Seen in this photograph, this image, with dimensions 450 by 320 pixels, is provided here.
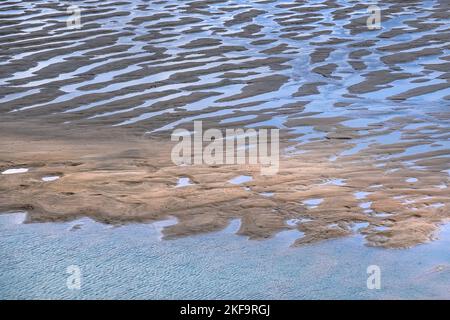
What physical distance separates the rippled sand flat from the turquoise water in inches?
5.9

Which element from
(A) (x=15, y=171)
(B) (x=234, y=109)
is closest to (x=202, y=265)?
(A) (x=15, y=171)

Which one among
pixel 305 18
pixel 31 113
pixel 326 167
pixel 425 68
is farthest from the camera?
pixel 305 18

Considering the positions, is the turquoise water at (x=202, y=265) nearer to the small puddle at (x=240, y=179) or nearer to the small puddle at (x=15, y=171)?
the small puddle at (x=240, y=179)

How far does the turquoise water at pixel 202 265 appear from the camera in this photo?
390cm

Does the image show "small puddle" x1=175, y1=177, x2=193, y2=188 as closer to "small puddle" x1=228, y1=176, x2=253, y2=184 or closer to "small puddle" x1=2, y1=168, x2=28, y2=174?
"small puddle" x1=228, y1=176, x2=253, y2=184

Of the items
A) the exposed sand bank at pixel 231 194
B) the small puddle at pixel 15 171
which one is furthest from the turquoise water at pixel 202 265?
the small puddle at pixel 15 171

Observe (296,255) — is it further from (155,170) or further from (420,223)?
(155,170)

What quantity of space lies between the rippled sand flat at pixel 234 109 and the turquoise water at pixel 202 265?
5.9 inches

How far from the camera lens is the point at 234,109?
7.46 m

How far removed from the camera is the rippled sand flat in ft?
16.4

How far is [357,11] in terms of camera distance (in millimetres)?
11984

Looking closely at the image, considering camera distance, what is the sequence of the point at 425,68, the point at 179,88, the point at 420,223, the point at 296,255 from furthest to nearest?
the point at 425,68
the point at 179,88
the point at 420,223
the point at 296,255

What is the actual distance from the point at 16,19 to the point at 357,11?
460 centimetres
